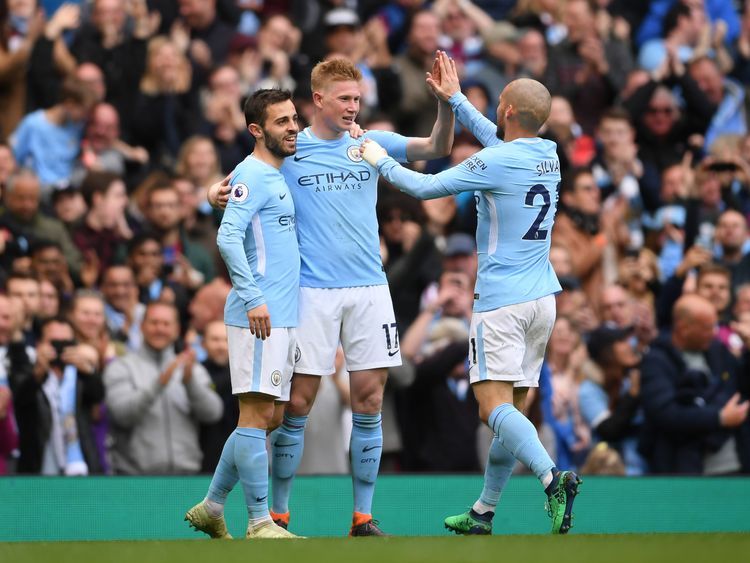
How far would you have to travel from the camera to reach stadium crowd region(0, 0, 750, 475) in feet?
41.5

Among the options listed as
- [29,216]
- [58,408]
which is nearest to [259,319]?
[58,408]

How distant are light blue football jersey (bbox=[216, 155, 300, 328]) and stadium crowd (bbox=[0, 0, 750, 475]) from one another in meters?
2.87

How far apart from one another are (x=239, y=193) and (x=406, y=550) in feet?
7.58

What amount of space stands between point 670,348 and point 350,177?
13.5ft

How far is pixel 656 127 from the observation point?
57.9 feet

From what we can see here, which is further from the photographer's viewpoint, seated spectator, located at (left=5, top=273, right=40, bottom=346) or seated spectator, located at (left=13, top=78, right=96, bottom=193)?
seated spectator, located at (left=13, top=78, right=96, bottom=193)

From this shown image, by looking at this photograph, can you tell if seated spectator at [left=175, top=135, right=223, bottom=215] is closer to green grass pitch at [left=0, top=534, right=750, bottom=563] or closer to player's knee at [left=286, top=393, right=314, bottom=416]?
player's knee at [left=286, top=393, right=314, bottom=416]

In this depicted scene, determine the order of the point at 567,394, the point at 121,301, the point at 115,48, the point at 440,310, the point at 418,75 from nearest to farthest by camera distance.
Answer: the point at 567,394 → the point at 440,310 → the point at 121,301 → the point at 115,48 → the point at 418,75

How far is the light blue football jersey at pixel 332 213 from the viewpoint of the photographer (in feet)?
→ 31.8

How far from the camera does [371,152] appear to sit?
9.62 m

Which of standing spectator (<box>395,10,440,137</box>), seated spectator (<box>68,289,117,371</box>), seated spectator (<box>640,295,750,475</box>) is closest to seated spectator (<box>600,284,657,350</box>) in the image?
seated spectator (<box>640,295,750,475</box>)

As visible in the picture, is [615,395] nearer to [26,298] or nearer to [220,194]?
[26,298]

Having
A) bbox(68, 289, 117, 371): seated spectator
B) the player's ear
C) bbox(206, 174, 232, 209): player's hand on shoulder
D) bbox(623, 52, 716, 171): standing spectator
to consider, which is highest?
bbox(623, 52, 716, 171): standing spectator

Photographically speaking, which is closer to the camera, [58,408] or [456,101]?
[456,101]
